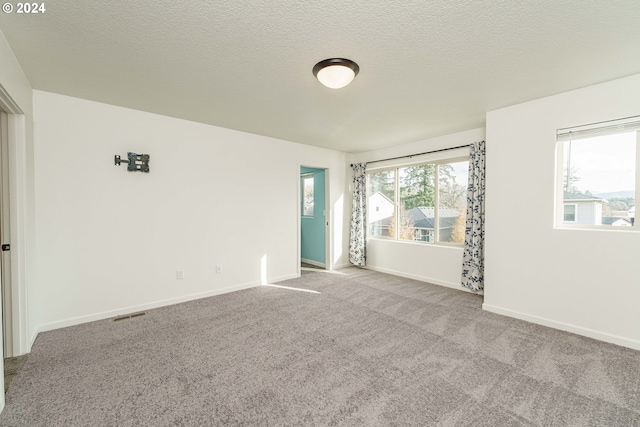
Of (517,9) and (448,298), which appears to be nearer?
(517,9)

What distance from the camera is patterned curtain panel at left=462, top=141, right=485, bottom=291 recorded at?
3729 mm

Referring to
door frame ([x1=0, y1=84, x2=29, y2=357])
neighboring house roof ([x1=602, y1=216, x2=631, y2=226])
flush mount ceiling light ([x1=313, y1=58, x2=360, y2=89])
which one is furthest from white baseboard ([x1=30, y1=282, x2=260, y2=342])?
neighboring house roof ([x1=602, y1=216, x2=631, y2=226])

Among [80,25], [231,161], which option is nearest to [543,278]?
[231,161]

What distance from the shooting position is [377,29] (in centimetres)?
177

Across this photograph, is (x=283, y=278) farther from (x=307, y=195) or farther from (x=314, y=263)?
(x=307, y=195)

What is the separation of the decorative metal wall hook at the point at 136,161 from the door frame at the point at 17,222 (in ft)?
2.60

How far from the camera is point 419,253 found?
4676 mm

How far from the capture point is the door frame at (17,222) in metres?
2.30

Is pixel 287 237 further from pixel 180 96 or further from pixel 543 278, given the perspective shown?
pixel 543 278

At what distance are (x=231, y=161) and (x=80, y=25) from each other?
7.78 ft

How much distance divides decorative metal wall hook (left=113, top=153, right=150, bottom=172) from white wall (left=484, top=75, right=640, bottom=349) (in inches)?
163

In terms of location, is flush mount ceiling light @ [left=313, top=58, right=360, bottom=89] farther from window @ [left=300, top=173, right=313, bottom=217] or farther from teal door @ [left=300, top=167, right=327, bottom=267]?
window @ [left=300, top=173, right=313, bottom=217]

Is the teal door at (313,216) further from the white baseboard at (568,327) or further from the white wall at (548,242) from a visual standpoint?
the white baseboard at (568,327)

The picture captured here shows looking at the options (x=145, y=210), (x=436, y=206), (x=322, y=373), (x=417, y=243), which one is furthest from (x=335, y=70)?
(x=417, y=243)
